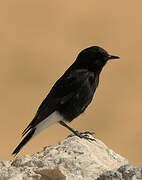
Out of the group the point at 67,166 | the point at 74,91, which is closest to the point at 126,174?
the point at 67,166

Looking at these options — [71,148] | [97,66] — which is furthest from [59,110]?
[71,148]

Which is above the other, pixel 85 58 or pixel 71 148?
pixel 85 58

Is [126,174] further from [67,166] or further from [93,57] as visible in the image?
[93,57]

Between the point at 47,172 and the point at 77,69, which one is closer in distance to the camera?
the point at 47,172

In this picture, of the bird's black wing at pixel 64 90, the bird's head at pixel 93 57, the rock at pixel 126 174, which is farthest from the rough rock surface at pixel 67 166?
the bird's head at pixel 93 57

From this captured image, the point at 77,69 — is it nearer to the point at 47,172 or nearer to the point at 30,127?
the point at 30,127

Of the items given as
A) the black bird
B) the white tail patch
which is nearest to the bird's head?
the black bird
